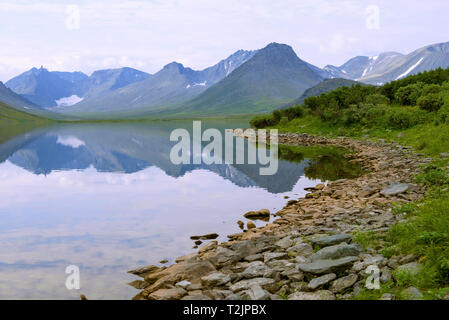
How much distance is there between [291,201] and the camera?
2311cm

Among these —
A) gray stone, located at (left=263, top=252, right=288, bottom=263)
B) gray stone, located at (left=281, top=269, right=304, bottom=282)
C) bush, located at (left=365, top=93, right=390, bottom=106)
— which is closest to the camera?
gray stone, located at (left=281, top=269, right=304, bottom=282)

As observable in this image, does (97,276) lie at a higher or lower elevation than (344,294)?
lower

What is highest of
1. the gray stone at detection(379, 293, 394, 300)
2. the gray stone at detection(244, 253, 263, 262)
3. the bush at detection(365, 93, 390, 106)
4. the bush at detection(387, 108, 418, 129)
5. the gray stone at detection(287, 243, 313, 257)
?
the bush at detection(365, 93, 390, 106)

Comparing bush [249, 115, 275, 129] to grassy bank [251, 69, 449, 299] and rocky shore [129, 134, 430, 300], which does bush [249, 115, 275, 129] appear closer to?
grassy bank [251, 69, 449, 299]

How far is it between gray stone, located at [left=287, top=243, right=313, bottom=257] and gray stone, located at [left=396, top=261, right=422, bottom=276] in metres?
3.34

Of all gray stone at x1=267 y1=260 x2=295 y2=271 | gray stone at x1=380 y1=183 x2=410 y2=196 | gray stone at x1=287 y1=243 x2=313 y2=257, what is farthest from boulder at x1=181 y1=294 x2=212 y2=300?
gray stone at x1=380 y1=183 x2=410 y2=196

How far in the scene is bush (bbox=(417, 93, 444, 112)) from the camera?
165 ft

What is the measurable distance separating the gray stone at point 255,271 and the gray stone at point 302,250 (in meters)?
1.52

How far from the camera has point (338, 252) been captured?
36.3ft

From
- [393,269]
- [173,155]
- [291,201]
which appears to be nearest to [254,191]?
[291,201]

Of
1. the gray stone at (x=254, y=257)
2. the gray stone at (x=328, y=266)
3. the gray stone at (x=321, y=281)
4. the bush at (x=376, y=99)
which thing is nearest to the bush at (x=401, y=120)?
the bush at (x=376, y=99)

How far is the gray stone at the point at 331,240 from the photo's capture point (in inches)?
492

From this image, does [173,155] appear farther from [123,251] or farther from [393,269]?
[393,269]
